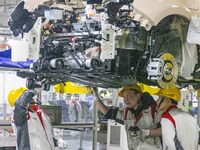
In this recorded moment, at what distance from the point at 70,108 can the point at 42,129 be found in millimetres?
3106

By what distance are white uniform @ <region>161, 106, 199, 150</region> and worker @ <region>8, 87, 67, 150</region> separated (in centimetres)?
203

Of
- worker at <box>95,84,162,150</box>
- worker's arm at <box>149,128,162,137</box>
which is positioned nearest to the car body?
worker's arm at <box>149,128,162,137</box>

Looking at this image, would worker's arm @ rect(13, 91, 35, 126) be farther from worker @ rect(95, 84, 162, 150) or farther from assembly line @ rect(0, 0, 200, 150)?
worker @ rect(95, 84, 162, 150)

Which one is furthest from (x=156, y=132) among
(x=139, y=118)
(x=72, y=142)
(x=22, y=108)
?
(x=72, y=142)

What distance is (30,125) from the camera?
644cm

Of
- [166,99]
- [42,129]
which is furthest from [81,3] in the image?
[42,129]

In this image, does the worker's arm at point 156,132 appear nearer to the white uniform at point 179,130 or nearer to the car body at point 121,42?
the white uniform at point 179,130

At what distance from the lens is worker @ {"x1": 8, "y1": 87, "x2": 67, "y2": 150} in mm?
6289

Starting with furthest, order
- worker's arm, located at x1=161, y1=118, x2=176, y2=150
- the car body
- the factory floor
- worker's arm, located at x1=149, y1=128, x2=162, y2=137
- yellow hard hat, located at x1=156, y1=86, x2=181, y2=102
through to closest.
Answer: the factory floor < worker's arm, located at x1=149, y1=128, x2=162, y2=137 < yellow hard hat, located at x1=156, y1=86, x2=181, y2=102 < worker's arm, located at x1=161, y1=118, x2=176, y2=150 < the car body

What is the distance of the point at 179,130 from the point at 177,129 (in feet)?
0.09

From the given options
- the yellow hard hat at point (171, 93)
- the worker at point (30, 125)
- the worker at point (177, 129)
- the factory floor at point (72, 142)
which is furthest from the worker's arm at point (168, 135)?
the factory floor at point (72, 142)

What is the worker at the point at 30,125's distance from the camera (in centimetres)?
629

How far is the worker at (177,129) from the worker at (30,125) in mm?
1980

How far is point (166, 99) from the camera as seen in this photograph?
5.81m
